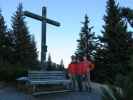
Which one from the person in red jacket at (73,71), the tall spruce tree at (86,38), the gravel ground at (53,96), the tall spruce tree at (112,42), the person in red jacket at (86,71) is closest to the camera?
the gravel ground at (53,96)

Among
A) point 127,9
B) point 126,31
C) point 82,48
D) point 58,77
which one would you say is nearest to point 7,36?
point 82,48

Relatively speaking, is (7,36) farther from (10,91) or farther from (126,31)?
(10,91)

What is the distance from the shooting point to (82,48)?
1924 inches

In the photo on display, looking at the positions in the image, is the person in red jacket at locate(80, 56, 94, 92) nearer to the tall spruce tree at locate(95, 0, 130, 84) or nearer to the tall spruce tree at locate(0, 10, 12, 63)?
the tall spruce tree at locate(95, 0, 130, 84)

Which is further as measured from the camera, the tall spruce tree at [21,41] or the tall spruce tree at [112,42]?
the tall spruce tree at [21,41]

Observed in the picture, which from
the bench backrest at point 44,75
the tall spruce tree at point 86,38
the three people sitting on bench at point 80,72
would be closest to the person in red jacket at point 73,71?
the three people sitting on bench at point 80,72

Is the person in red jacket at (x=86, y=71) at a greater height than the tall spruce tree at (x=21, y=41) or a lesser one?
lesser

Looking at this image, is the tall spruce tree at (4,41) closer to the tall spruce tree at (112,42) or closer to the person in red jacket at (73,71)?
the tall spruce tree at (112,42)

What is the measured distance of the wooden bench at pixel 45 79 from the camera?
18047 millimetres

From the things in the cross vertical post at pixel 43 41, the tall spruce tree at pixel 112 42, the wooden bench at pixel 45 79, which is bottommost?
the wooden bench at pixel 45 79

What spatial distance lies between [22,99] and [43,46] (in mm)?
3007

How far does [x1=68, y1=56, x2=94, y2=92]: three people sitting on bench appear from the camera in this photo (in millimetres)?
19375

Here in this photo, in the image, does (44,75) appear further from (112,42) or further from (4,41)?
(4,41)

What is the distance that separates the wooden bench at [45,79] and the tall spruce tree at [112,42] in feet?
73.4
